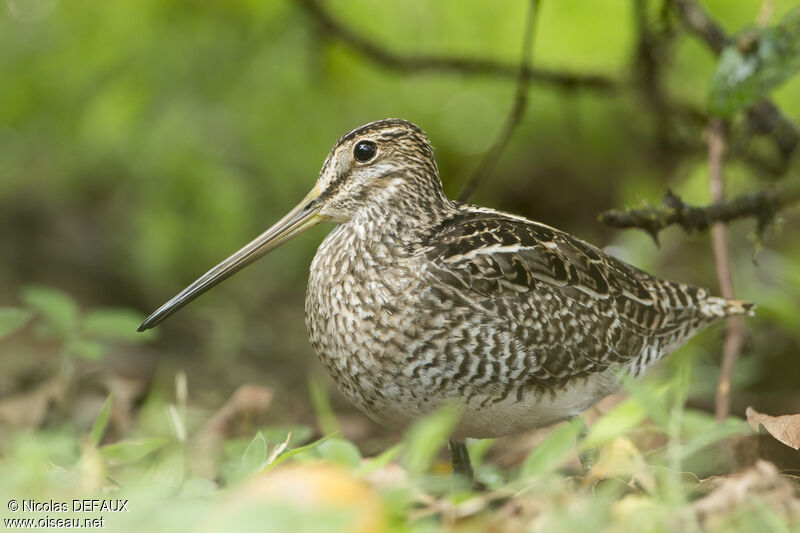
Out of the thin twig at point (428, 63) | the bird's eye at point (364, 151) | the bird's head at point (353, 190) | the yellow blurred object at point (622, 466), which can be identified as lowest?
the yellow blurred object at point (622, 466)

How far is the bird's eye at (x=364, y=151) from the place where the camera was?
293 centimetres

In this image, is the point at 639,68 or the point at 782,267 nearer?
the point at 639,68

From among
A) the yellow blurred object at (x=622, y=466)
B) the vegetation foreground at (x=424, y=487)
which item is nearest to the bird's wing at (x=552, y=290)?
the vegetation foreground at (x=424, y=487)

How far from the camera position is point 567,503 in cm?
171

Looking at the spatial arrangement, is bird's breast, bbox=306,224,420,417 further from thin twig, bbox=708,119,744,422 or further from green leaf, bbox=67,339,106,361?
thin twig, bbox=708,119,744,422

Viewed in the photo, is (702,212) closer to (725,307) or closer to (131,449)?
(725,307)

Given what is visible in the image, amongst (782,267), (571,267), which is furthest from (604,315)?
(782,267)

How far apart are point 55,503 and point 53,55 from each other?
367cm

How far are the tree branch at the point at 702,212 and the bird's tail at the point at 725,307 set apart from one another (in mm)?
257

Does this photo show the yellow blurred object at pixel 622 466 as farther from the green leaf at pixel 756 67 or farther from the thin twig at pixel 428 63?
the thin twig at pixel 428 63

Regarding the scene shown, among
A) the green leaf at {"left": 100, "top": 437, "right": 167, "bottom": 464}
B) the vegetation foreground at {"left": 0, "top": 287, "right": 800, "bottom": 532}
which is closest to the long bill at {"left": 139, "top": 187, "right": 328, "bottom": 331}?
the vegetation foreground at {"left": 0, "top": 287, "right": 800, "bottom": 532}

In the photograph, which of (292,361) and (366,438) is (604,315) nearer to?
(366,438)

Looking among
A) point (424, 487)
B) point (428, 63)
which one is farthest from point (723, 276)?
point (424, 487)

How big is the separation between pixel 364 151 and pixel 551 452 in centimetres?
140
